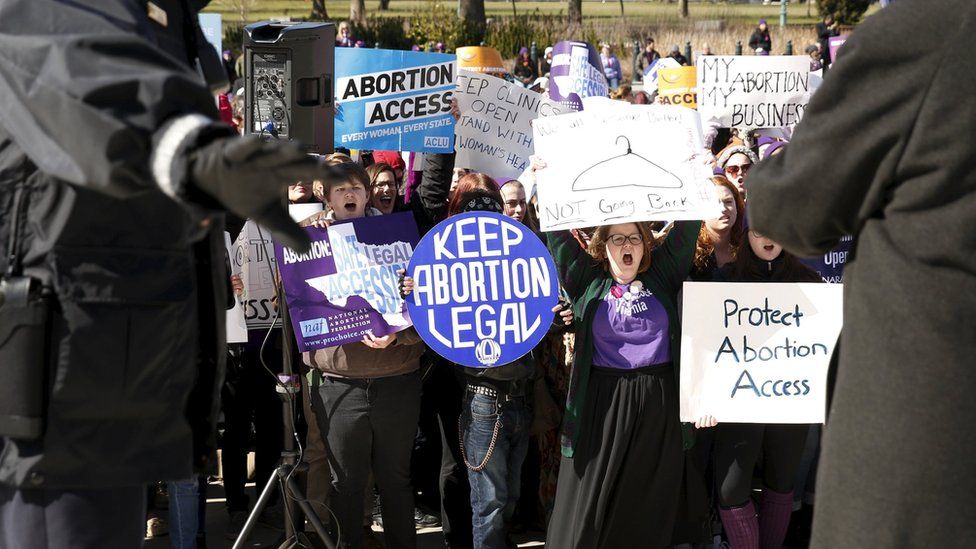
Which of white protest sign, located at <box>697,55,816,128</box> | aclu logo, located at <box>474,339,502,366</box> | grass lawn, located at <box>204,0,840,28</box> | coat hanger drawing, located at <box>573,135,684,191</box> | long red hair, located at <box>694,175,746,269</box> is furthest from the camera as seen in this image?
grass lawn, located at <box>204,0,840,28</box>

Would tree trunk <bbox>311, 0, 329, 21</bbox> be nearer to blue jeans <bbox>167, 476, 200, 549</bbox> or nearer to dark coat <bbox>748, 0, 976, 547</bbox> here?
blue jeans <bbox>167, 476, 200, 549</bbox>

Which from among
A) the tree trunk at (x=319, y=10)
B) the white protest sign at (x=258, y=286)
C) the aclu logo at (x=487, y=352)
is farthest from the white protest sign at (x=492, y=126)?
the tree trunk at (x=319, y=10)

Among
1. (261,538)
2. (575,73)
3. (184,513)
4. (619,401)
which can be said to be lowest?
(261,538)

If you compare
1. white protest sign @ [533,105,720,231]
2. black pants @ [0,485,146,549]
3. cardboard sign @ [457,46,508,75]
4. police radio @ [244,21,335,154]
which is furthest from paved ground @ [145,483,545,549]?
cardboard sign @ [457,46,508,75]

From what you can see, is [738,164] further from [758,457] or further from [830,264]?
[758,457]

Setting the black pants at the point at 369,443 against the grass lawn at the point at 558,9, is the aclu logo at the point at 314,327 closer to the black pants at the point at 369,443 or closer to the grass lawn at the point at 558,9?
the black pants at the point at 369,443

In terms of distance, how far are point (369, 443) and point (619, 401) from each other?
4.03 ft

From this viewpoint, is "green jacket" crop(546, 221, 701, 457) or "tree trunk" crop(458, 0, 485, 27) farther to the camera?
"tree trunk" crop(458, 0, 485, 27)

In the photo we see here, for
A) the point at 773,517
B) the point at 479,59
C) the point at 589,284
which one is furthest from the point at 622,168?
the point at 479,59

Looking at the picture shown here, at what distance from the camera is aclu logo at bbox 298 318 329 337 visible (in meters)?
5.46

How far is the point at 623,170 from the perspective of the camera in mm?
5387

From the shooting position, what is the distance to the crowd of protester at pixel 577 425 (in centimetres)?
530

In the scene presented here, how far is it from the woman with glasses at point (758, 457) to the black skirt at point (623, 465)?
1.05 ft

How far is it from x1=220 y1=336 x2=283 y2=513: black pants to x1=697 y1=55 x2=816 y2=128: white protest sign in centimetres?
422
